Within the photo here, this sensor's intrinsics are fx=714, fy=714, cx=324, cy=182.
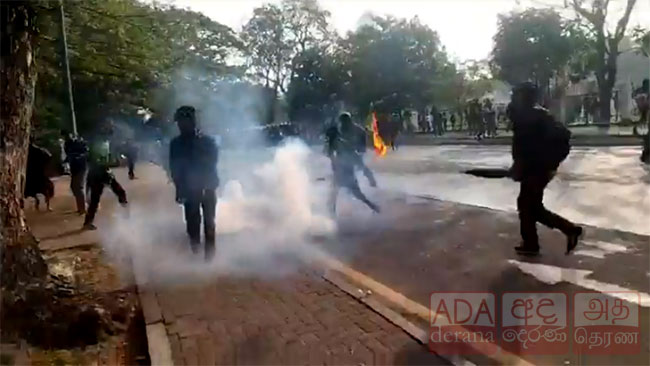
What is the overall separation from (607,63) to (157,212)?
50.9 ft

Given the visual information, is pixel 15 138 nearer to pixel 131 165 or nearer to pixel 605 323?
pixel 605 323

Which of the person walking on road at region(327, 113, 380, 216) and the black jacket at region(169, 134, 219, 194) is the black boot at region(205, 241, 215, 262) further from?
the person walking on road at region(327, 113, 380, 216)

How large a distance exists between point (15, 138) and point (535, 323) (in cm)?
400

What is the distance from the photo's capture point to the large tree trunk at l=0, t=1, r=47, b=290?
16.8 ft

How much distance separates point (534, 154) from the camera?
645cm

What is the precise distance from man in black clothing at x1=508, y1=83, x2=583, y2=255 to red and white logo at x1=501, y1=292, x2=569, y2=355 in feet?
4.37

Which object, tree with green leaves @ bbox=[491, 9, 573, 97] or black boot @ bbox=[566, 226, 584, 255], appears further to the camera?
tree with green leaves @ bbox=[491, 9, 573, 97]

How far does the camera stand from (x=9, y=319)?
16.2 feet

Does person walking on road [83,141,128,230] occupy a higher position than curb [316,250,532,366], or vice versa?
person walking on road [83,141,128,230]

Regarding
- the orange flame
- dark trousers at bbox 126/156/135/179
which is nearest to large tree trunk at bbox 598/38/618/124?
the orange flame

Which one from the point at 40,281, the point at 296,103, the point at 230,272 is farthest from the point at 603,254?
the point at 296,103

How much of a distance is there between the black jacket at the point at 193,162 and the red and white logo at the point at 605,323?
3671 mm

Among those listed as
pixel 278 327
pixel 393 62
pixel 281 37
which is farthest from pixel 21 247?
pixel 393 62

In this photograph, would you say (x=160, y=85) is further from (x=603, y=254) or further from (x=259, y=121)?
(x=603, y=254)
